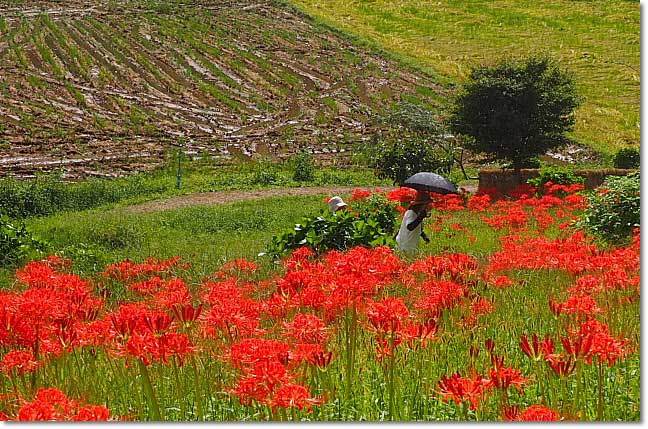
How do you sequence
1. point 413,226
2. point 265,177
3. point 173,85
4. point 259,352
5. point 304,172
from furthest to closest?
point 173,85 < point 304,172 < point 265,177 < point 413,226 < point 259,352

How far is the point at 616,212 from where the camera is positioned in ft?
17.0

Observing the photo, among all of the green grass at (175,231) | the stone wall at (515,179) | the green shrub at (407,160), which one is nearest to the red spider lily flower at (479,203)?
the green grass at (175,231)

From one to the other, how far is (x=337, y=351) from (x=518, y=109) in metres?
11.1

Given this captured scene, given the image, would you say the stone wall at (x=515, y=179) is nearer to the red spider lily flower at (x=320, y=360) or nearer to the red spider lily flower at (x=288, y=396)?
the red spider lily flower at (x=320, y=360)

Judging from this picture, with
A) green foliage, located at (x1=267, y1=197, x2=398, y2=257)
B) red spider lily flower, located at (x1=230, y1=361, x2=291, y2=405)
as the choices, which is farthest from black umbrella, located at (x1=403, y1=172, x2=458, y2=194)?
red spider lily flower, located at (x1=230, y1=361, x2=291, y2=405)

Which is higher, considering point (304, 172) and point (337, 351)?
point (337, 351)

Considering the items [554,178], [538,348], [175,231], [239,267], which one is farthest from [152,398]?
[554,178]

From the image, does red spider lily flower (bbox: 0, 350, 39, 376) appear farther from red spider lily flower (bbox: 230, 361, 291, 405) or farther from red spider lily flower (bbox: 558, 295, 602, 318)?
red spider lily flower (bbox: 558, 295, 602, 318)

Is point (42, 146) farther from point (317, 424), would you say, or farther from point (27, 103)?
point (317, 424)

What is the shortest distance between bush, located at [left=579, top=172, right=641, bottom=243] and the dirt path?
7.87m

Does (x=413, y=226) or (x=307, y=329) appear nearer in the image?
(x=307, y=329)

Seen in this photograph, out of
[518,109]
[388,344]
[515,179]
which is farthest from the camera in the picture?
[518,109]

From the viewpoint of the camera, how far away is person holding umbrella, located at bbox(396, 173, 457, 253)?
5375 millimetres

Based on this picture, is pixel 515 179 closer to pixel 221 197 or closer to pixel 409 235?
pixel 221 197
